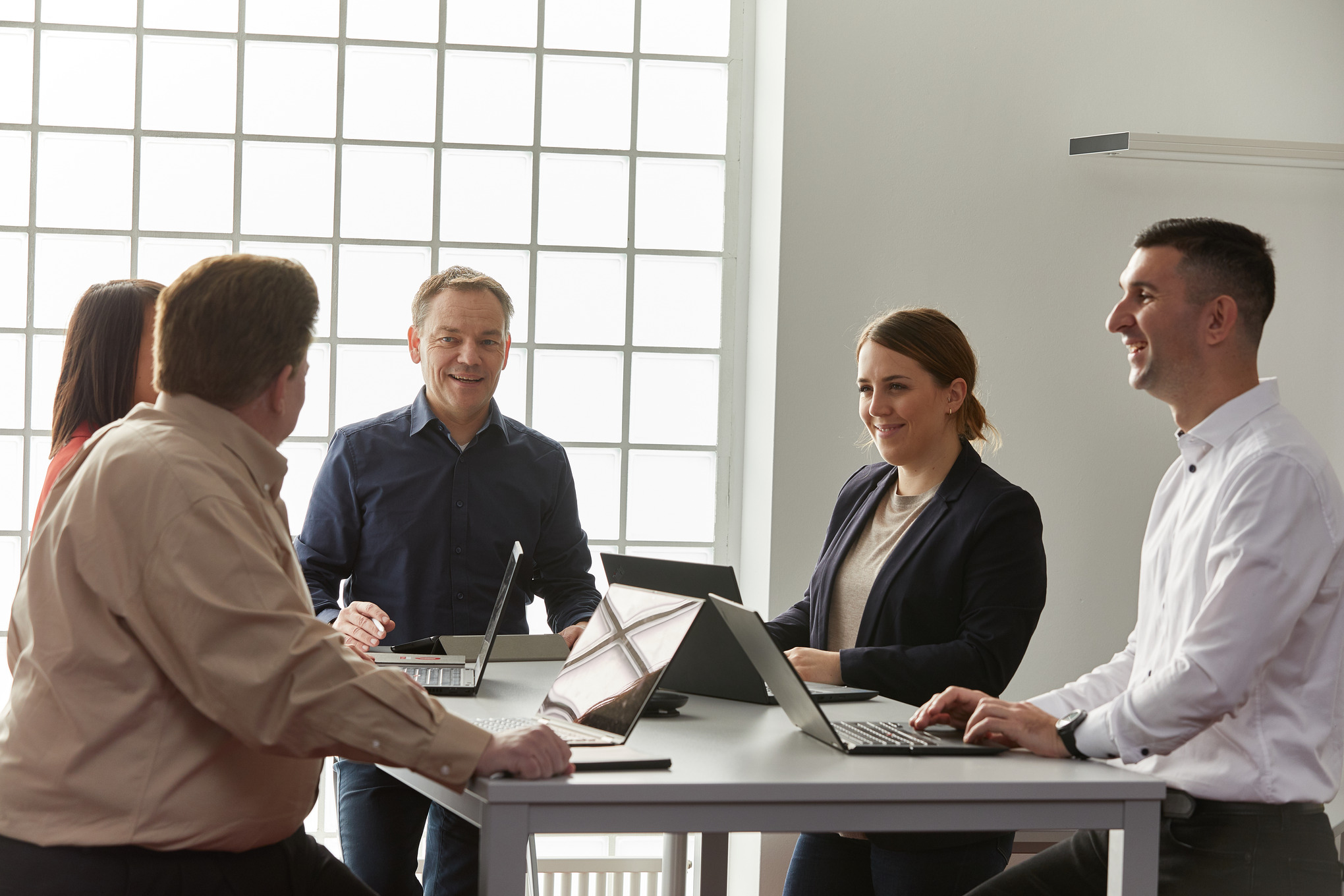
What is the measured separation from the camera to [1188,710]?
5.30 feet

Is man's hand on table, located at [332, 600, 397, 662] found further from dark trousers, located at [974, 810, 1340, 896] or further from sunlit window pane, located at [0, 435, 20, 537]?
sunlit window pane, located at [0, 435, 20, 537]

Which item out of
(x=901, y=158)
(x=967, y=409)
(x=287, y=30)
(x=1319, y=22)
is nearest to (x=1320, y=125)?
(x=1319, y=22)

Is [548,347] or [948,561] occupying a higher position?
[548,347]

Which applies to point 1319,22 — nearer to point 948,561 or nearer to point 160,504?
point 948,561

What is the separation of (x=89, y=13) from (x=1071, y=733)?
3387 millimetres

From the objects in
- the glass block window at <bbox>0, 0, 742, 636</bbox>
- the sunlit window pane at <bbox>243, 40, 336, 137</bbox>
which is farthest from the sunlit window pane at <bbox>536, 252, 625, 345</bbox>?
the sunlit window pane at <bbox>243, 40, 336, 137</bbox>

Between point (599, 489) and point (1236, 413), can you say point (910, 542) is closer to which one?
point (1236, 413)

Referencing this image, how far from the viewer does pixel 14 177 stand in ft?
11.4

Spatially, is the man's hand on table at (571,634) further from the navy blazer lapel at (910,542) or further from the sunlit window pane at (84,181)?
the sunlit window pane at (84,181)

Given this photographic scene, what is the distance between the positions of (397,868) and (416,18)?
247cm

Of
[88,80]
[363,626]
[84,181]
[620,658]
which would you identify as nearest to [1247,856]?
[620,658]

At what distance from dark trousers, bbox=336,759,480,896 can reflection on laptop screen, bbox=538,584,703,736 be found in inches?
34.3

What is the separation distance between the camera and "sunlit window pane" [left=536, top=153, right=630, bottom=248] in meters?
3.70

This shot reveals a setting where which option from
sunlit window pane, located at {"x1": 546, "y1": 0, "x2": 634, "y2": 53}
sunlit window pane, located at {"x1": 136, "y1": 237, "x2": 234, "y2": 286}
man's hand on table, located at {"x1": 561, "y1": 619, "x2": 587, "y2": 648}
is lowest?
man's hand on table, located at {"x1": 561, "y1": 619, "x2": 587, "y2": 648}
